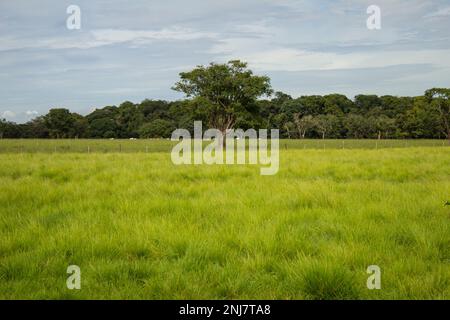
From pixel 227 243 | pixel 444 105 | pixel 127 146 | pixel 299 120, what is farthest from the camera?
pixel 299 120

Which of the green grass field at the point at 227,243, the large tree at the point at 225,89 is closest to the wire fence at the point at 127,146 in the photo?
the large tree at the point at 225,89

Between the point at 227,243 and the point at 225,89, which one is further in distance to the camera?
the point at 225,89

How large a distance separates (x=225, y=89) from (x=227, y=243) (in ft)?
128

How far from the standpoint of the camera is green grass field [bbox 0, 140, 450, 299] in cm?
460

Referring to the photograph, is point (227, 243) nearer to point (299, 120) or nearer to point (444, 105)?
point (444, 105)

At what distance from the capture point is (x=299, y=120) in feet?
404

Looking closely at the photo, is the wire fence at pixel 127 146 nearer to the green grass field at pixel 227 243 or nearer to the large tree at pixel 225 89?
the large tree at pixel 225 89

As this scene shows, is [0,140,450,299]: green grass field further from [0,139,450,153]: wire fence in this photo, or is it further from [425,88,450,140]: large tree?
[425,88,450,140]: large tree

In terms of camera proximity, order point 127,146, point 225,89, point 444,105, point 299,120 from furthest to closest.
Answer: point 299,120, point 444,105, point 127,146, point 225,89

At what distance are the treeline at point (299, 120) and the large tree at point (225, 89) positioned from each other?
53.5 meters

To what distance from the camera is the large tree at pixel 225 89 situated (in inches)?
1708

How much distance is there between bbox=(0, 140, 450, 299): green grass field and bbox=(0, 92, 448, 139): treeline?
295 feet

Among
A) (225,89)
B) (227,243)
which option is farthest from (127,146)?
(227,243)
